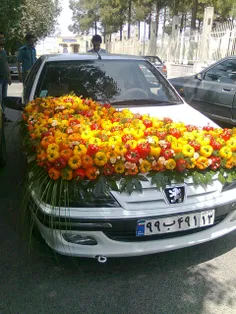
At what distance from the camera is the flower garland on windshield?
98.0 inches

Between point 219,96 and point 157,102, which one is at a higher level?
point 157,102

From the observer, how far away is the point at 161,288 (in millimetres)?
2598

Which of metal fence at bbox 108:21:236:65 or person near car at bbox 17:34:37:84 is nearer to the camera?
person near car at bbox 17:34:37:84

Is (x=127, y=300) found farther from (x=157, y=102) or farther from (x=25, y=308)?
(x=157, y=102)

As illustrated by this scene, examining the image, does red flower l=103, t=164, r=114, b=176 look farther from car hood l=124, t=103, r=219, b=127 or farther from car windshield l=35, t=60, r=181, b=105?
car windshield l=35, t=60, r=181, b=105

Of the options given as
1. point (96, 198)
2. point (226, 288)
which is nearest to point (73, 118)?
point (96, 198)

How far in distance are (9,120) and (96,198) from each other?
6.02m

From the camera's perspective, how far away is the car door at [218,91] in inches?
257

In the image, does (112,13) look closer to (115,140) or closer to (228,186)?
(115,140)

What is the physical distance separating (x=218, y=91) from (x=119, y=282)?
5017 millimetres

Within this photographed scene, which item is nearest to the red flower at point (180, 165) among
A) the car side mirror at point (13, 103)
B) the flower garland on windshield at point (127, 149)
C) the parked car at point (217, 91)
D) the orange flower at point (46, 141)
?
the flower garland on windshield at point (127, 149)

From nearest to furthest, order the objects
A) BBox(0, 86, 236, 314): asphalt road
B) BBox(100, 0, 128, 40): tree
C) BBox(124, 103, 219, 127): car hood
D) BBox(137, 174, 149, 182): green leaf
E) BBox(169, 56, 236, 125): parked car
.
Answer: BBox(0, 86, 236, 314): asphalt road → BBox(137, 174, 149, 182): green leaf → BBox(124, 103, 219, 127): car hood → BBox(169, 56, 236, 125): parked car → BBox(100, 0, 128, 40): tree

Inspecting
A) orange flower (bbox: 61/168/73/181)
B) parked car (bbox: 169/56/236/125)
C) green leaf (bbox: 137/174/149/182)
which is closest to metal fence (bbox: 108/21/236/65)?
parked car (bbox: 169/56/236/125)

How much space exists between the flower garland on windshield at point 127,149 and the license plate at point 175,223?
25 centimetres
